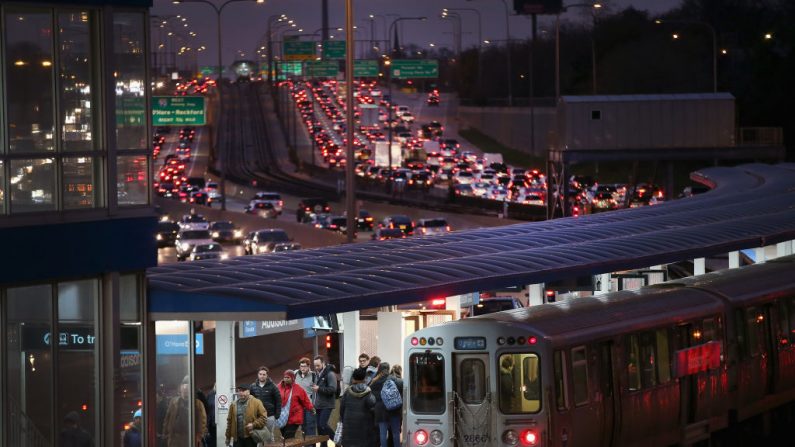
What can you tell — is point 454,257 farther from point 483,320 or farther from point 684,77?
point 684,77

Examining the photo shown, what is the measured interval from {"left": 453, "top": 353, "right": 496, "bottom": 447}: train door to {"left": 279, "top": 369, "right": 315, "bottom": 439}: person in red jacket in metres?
1.99

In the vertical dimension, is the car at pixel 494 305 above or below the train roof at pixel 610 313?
below

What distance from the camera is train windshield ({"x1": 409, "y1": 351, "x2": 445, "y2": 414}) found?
17875mm

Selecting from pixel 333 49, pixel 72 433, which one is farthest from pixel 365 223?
pixel 72 433

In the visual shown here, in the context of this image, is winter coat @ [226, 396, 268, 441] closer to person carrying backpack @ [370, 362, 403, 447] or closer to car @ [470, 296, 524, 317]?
person carrying backpack @ [370, 362, 403, 447]

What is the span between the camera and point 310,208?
84.8m

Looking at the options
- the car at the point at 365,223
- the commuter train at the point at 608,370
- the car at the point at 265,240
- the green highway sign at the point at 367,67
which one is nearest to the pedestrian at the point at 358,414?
the commuter train at the point at 608,370

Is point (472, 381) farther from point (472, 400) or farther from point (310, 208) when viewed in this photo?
point (310, 208)

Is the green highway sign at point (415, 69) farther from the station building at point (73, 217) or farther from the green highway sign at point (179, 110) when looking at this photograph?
the station building at point (73, 217)

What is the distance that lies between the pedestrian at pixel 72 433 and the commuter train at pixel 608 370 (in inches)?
156

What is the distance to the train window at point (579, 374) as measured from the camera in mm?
17892

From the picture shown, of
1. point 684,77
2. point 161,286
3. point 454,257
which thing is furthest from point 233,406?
point 684,77

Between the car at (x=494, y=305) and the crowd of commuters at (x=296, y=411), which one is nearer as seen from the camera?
the crowd of commuters at (x=296, y=411)

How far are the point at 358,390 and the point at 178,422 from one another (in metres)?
2.19
